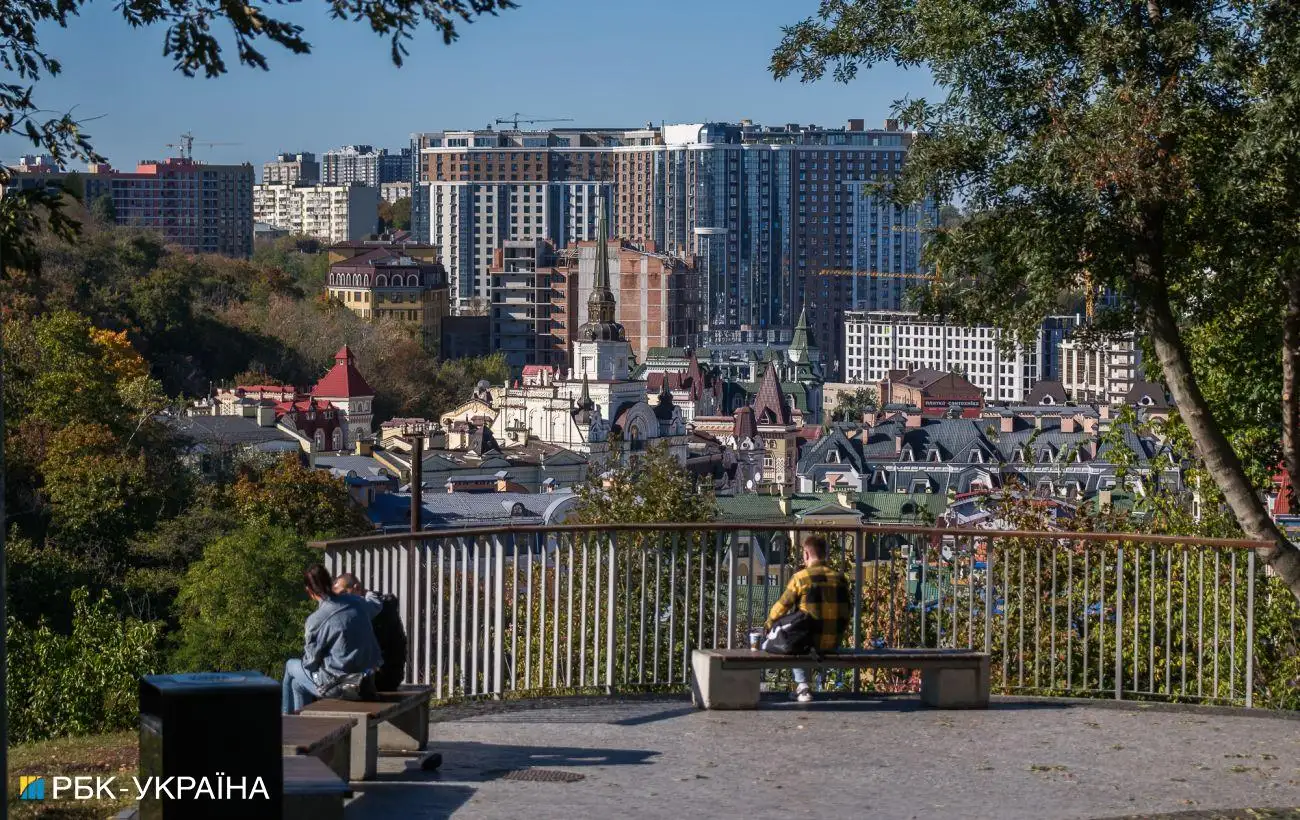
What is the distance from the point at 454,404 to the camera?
415ft

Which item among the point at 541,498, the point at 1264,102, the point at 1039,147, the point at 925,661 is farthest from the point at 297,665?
the point at 541,498

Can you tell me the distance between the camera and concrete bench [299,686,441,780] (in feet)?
28.2

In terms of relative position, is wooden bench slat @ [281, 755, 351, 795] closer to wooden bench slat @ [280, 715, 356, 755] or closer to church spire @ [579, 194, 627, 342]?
wooden bench slat @ [280, 715, 356, 755]

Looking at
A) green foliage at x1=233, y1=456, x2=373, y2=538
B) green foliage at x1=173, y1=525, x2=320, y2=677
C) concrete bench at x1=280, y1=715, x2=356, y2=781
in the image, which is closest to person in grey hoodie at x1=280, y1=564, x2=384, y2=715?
concrete bench at x1=280, y1=715, x2=356, y2=781

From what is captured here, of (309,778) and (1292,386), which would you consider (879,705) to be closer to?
(1292,386)

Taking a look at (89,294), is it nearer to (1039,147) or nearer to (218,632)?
(218,632)

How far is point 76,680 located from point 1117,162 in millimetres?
17530

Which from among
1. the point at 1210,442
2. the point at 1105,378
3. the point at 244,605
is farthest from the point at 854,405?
the point at 1210,442

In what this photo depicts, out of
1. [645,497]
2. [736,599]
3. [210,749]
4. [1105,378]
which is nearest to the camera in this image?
[210,749]

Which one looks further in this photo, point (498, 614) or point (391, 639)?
point (498, 614)

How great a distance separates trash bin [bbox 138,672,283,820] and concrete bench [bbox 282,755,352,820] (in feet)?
1.06

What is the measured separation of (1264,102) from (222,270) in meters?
123

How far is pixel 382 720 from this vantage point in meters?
8.66

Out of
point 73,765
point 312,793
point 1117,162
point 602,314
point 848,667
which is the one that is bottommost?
point 73,765
